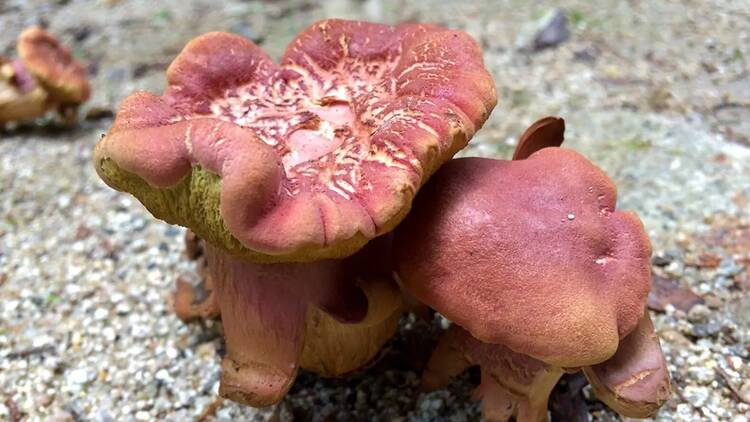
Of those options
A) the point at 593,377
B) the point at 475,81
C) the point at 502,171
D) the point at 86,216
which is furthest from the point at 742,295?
the point at 86,216

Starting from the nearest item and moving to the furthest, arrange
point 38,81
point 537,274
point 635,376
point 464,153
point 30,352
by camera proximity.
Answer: point 537,274
point 635,376
point 30,352
point 464,153
point 38,81

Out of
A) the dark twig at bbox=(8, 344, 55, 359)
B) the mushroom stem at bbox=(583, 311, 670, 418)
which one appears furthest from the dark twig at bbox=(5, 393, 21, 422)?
the mushroom stem at bbox=(583, 311, 670, 418)

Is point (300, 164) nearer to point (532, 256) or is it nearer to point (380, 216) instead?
point (380, 216)

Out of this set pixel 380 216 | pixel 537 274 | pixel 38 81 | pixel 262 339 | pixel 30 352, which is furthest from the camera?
pixel 38 81

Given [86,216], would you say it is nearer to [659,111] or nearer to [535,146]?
[535,146]

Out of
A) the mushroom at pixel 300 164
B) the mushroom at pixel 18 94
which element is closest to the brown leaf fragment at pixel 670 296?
the mushroom at pixel 300 164

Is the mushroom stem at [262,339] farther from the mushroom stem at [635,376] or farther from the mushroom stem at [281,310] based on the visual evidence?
the mushroom stem at [635,376]

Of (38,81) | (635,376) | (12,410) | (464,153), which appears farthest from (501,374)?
(38,81)

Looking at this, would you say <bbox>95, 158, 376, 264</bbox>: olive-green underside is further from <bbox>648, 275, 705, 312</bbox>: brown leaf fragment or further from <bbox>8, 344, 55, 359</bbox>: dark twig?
<bbox>648, 275, 705, 312</bbox>: brown leaf fragment
